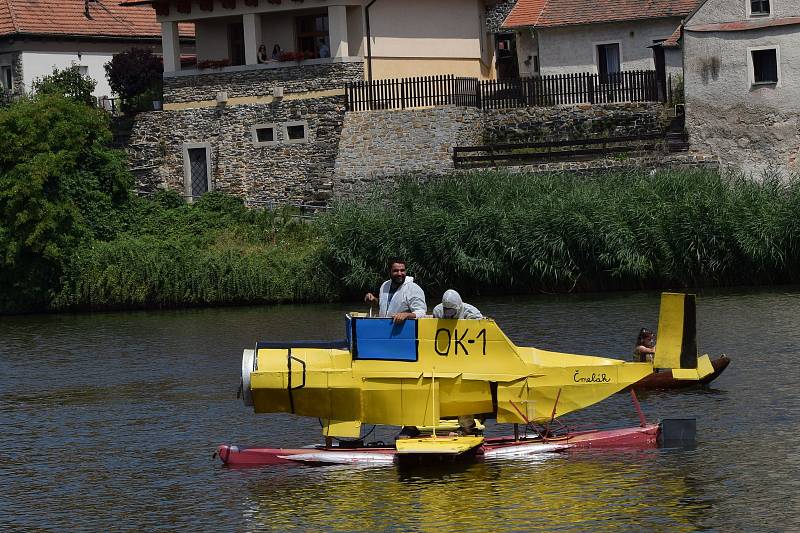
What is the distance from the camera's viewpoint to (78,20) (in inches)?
2453

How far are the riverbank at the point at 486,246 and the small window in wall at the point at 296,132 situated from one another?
5109mm

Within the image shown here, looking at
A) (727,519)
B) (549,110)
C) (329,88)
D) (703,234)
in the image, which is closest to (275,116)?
(329,88)

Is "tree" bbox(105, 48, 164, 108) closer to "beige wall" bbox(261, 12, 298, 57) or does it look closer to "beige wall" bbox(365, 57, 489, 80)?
"beige wall" bbox(261, 12, 298, 57)

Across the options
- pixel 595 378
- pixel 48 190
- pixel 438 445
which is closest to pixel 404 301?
pixel 438 445

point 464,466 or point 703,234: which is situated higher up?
point 703,234

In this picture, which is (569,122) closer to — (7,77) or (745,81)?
(745,81)

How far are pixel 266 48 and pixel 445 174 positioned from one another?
10.6m

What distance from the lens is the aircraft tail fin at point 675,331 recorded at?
2225 centimetres

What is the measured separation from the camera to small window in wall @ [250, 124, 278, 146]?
53.5 m

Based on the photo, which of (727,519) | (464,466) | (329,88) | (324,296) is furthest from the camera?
(329,88)

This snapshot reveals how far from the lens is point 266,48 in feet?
182

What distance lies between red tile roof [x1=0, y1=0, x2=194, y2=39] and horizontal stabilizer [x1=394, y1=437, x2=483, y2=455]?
43.2m

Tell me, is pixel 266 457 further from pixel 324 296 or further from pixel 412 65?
pixel 412 65


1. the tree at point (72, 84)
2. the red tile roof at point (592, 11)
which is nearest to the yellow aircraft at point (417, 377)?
the red tile roof at point (592, 11)
